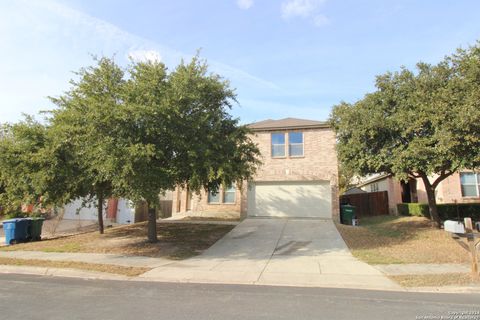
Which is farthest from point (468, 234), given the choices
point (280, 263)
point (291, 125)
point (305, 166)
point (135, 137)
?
point (291, 125)

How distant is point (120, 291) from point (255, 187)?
45.7ft

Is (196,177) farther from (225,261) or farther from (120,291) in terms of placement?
(120,291)

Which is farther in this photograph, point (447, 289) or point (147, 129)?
point (147, 129)

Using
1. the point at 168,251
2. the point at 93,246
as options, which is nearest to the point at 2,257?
the point at 93,246

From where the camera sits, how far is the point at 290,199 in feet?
67.1

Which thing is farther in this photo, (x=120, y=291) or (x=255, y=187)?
(x=255, y=187)

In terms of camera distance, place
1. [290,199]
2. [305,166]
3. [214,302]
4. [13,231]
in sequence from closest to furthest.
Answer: [214,302], [13,231], [305,166], [290,199]

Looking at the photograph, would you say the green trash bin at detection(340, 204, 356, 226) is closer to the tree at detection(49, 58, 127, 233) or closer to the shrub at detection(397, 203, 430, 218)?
the shrub at detection(397, 203, 430, 218)

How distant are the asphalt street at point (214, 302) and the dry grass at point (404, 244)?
3.90 meters

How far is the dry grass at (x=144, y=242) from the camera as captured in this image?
12.9 m

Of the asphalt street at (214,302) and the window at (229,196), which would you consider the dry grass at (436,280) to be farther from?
the window at (229,196)

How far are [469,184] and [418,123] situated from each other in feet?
41.5

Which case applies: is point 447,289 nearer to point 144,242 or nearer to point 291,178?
point 144,242

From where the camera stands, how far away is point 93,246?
13828 millimetres
